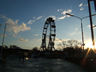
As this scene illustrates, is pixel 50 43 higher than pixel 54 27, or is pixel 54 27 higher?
pixel 54 27

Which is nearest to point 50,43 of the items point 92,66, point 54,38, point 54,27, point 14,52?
point 54,38

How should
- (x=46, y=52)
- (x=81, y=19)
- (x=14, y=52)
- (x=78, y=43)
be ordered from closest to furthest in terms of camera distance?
(x=81, y=19) < (x=46, y=52) < (x=78, y=43) < (x=14, y=52)

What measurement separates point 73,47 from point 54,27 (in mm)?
23783

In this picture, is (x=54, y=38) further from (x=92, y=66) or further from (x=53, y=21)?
(x=92, y=66)

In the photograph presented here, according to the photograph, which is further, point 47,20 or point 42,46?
point 42,46

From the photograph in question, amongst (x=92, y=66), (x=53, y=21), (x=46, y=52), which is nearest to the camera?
(x=92, y=66)

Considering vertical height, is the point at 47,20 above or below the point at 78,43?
above

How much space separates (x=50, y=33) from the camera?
57.1 m

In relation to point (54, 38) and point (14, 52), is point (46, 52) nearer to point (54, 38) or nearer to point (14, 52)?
point (54, 38)

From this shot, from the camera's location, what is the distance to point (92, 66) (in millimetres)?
15305

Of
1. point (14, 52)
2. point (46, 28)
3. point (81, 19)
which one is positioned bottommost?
point (14, 52)

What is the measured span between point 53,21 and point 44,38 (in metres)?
11.2

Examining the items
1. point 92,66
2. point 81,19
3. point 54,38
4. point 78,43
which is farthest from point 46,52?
point 92,66

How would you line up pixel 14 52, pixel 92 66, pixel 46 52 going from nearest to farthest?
pixel 92 66 → pixel 46 52 → pixel 14 52
